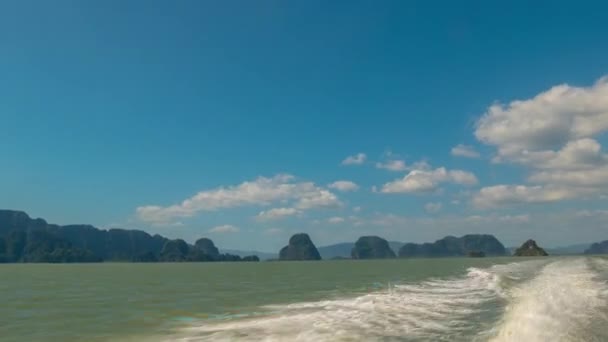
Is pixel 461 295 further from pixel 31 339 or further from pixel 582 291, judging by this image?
pixel 31 339

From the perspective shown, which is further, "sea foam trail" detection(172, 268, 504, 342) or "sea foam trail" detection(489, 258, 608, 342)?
"sea foam trail" detection(172, 268, 504, 342)

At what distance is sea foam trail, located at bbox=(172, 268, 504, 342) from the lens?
44.7 ft

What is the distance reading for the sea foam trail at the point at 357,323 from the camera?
13.6m

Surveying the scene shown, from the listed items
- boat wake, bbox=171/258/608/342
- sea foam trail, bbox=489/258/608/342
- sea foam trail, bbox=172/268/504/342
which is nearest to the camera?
sea foam trail, bbox=489/258/608/342

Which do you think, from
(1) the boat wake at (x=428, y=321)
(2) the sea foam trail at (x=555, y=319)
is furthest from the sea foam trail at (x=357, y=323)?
(2) the sea foam trail at (x=555, y=319)

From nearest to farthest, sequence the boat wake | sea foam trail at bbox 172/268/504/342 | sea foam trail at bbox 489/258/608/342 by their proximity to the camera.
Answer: sea foam trail at bbox 489/258/608/342
the boat wake
sea foam trail at bbox 172/268/504/342

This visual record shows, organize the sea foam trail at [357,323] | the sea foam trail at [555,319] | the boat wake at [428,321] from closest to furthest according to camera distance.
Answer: the sea foam trail at [555,319] < the boat wake at [428,321] < the sea foam trail at [357,323]

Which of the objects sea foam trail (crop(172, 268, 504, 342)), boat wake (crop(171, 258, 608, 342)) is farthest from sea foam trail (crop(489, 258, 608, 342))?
sea foam trail (crop(172, 268, 504, 342))

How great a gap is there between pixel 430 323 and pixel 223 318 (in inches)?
308

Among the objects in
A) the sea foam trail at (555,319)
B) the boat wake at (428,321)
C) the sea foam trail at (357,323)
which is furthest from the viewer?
the sea foam trail at (357,323)

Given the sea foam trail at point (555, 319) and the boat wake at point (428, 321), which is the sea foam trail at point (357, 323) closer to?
the boat wake at point (428, 321)

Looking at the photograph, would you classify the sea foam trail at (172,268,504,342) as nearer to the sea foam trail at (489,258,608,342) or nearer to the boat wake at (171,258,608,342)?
the boat wake at (171,258,608,342)

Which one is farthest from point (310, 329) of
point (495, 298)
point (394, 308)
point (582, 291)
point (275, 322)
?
point (582, 291)

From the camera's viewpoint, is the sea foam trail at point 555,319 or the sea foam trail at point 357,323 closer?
the sea foam trail at point 555,319
